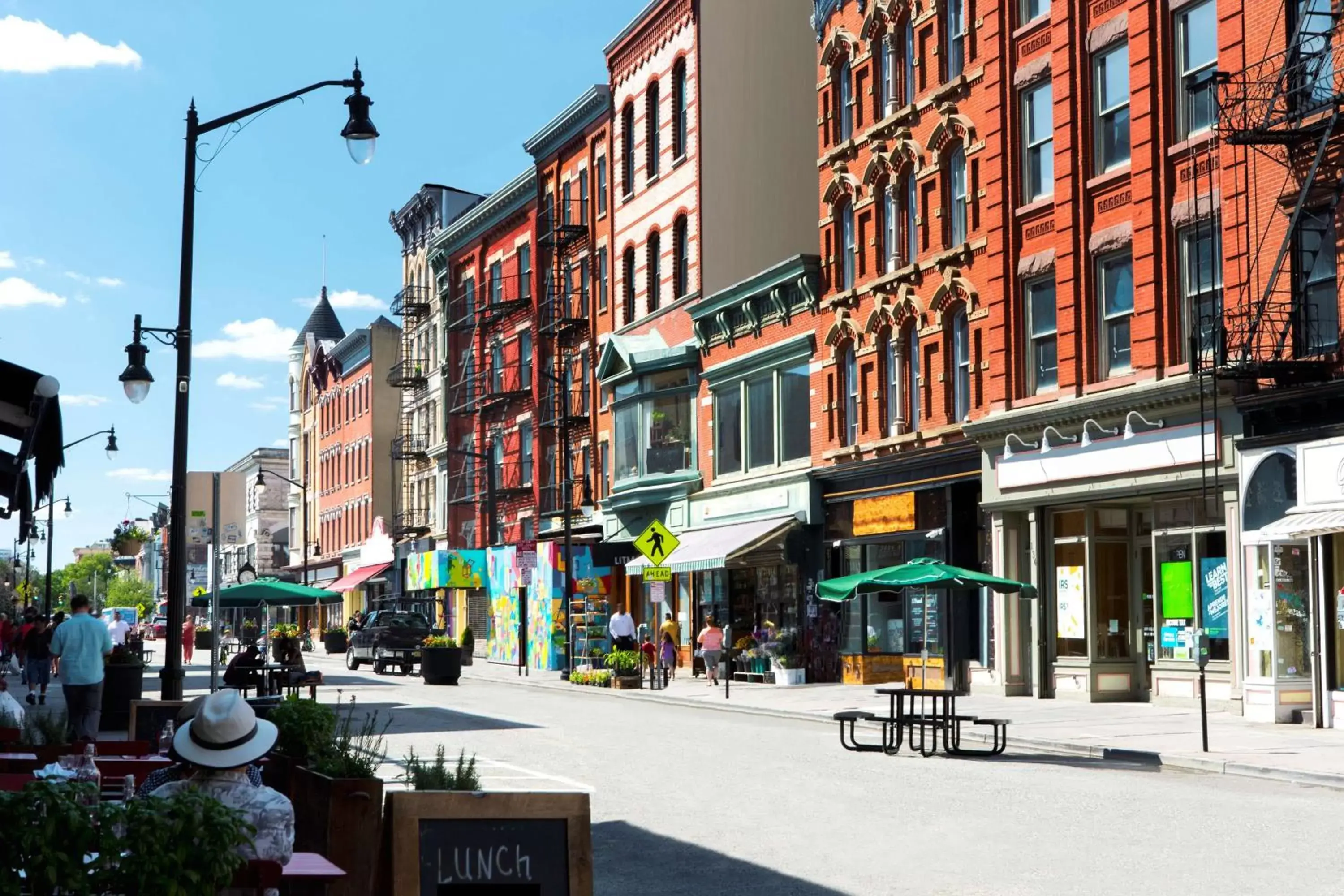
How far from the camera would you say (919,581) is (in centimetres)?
2272

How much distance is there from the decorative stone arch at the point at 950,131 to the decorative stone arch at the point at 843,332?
474cm

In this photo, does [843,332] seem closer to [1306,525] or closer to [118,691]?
[1306,525]

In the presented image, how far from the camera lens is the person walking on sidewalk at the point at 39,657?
118 feet

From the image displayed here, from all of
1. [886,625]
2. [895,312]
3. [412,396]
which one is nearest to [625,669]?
[886,625]

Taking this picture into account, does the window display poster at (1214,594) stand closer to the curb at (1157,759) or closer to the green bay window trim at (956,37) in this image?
the curb at (1157,759)

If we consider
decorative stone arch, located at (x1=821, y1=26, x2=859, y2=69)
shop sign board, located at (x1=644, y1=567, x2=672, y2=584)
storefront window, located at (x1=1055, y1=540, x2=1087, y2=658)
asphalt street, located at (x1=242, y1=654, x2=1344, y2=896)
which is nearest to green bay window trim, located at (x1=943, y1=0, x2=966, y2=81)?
decorative stone arch, located at (x1=821, y1=26, x2=859, y2=69)

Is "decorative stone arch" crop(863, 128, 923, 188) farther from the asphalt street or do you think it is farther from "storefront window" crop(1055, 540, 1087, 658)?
the asphalt street

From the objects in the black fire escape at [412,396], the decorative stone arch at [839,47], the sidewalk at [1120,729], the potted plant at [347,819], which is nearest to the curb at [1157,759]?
the sidewalk at [1120,729]

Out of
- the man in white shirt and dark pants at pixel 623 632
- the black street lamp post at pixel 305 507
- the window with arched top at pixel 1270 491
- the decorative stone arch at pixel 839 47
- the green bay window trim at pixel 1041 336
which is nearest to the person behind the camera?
the window with arched top at pixel 1270 491

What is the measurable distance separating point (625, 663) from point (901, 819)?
24909mm

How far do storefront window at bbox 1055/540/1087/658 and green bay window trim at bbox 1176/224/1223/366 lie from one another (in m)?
4.64

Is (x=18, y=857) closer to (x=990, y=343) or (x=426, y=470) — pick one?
(x=990, y=343)

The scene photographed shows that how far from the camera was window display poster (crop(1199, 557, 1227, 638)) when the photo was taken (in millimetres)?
27094

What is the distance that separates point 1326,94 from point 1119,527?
8785mm
